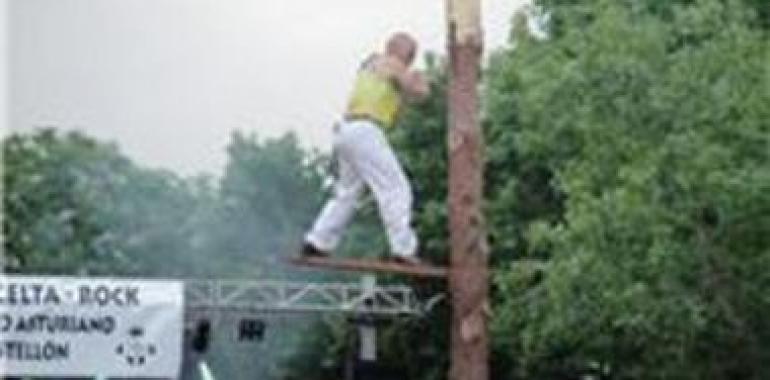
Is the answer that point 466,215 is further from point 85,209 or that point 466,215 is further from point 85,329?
point 85,209

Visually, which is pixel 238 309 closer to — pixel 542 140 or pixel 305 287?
pixel 305 287

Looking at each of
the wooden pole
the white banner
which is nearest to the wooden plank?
the wooden pole

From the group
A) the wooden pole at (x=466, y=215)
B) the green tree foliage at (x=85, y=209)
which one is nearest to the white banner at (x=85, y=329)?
the wooden pole at (x=466, y=215)

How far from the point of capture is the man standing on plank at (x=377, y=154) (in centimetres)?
935

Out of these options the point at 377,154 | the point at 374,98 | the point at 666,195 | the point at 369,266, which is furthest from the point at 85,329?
the point at 369,266

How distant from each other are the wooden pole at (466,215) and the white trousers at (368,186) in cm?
82

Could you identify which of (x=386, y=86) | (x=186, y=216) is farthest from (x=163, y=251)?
(x=386, y=86)

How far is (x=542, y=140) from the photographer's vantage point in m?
25.9

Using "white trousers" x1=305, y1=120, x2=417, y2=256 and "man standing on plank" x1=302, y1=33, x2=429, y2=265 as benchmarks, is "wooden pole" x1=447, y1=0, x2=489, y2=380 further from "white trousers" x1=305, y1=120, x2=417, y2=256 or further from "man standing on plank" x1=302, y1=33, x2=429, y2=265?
"white trousers" x1=305, y1=120, x2=417, y2=256

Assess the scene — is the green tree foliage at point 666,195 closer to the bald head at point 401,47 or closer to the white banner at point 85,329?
the white banner at point 85,329

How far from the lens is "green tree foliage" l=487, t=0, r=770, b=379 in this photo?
21.4m

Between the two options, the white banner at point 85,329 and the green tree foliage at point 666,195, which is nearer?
the white banner at point 85,329

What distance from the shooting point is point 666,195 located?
2162cm

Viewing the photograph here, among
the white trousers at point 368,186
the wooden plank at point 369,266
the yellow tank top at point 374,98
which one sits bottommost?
the wooden plank at point 369,266
